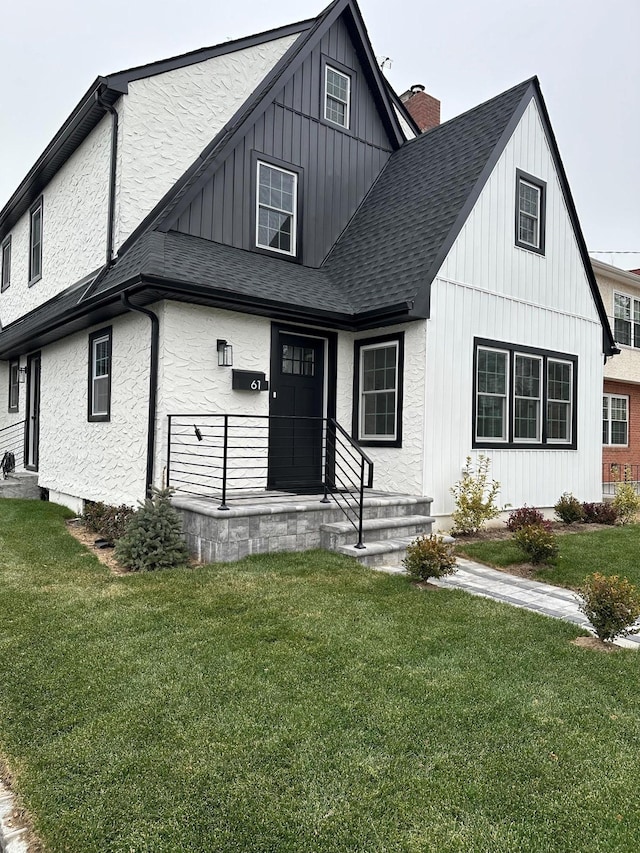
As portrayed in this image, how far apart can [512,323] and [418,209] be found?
2.38 metres

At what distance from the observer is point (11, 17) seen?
14078 mm

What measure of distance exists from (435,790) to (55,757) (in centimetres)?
180

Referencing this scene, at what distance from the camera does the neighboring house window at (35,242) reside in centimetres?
1334

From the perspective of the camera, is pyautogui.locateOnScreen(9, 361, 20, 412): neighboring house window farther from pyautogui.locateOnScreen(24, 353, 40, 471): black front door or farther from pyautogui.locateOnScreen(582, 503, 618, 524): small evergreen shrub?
pyautogui.locateOnScreen(582, 503, 618, 524): small evergreen shrub

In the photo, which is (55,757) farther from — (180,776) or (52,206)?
(52,206)

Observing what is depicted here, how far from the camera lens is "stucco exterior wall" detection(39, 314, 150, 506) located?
8258 mm

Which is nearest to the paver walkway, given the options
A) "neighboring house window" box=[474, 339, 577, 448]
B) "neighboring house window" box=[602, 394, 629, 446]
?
"neighboring house window" box=[474, 339, 577, 448]

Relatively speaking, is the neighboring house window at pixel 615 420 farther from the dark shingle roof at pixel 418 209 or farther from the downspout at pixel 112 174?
the downspout at pixel 112 174

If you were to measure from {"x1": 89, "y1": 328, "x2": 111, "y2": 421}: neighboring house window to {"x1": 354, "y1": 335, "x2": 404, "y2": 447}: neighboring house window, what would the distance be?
3.81 meters

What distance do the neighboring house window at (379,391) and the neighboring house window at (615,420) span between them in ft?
34.2

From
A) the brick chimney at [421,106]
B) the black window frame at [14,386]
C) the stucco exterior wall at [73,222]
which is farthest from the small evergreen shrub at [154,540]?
the brick chimney at [421,106]

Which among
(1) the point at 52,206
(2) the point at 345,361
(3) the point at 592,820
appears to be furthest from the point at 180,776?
(1) the point at 52,206

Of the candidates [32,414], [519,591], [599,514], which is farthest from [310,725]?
[32,414]

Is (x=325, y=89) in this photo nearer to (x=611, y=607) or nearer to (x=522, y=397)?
(x=522, y=397)
